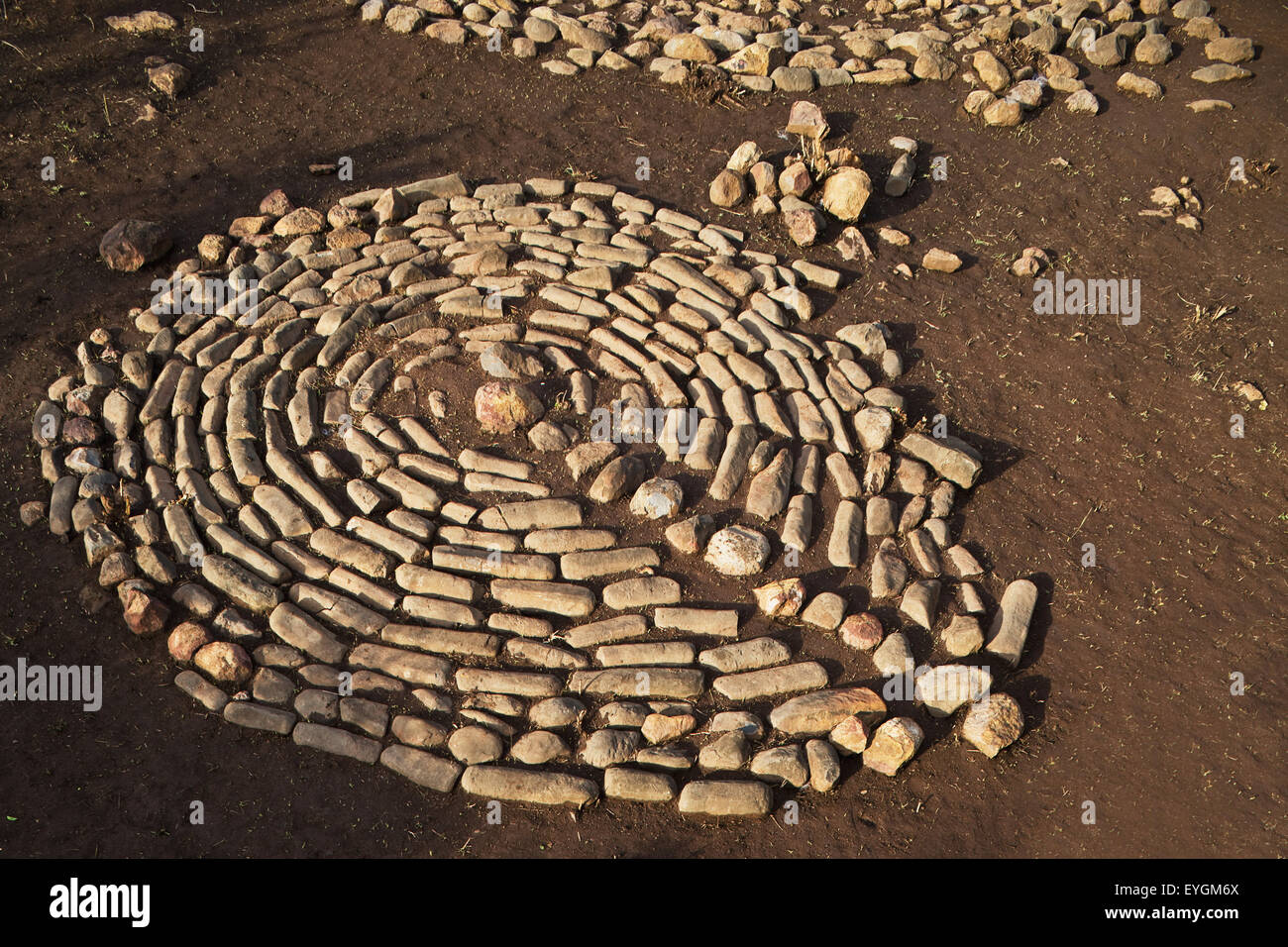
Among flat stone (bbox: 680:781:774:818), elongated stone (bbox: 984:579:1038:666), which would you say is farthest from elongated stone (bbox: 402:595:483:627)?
elongated stone (bbox: 984:579:1038:666)

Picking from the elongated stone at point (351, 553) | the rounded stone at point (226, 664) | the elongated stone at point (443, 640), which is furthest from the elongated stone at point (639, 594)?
the rounded stone at point (226, 664)

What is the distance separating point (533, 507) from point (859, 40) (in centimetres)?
783

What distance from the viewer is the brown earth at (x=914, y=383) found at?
20.0 feet

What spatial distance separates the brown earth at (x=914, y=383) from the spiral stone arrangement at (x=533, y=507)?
0.30m

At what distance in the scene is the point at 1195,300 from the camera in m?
9.36

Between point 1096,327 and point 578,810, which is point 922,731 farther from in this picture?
point 1096,327

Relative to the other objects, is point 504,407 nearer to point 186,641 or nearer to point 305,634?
point 305,634

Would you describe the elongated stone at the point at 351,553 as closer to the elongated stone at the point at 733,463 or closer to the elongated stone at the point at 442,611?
the elongated stone at the point at 442,611

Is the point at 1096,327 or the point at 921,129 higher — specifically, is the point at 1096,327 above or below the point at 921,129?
below

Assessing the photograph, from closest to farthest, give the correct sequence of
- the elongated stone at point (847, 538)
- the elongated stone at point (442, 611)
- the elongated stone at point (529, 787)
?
the elongated stone at point (529, 787) → the elongated stone at point (442, 611) → the elongated stone at point (847, 538)

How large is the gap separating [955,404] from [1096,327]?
5.88 ft

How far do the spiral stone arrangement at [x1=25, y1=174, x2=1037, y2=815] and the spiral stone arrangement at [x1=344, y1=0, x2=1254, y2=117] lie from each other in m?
3.14

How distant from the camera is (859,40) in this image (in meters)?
12.1
